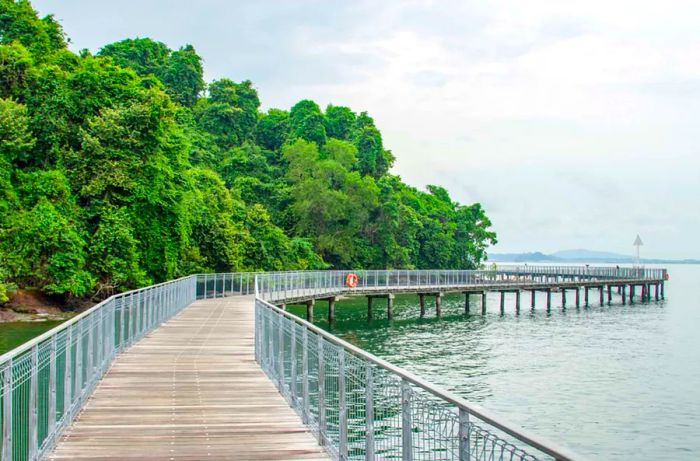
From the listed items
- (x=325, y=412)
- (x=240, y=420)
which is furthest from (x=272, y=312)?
(x=325, y=412)

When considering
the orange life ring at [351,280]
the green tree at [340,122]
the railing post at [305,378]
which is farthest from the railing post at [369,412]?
the green tree at [340,122]

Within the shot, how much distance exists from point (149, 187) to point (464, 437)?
37395 millimetres

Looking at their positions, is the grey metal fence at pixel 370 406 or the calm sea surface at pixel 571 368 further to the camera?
the calm sea surface at pixel 571 368

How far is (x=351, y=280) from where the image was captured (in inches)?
1927

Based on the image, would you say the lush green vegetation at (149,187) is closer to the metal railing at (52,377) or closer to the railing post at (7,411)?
the metal railing at (52,377)

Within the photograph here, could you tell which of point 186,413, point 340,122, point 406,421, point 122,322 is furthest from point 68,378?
point 340,122

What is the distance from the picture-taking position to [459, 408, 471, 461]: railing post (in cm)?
520

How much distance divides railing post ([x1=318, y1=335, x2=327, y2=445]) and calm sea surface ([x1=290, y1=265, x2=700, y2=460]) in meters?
9.92

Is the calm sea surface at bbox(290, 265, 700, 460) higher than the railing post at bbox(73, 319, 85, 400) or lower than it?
lower

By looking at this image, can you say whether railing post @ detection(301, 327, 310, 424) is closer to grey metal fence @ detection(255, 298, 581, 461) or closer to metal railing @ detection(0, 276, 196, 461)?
grey metal fence @ detection(255, 298, 581, 461)

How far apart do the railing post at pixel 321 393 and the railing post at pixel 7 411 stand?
3.59 meters

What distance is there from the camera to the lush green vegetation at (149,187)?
39094 mm

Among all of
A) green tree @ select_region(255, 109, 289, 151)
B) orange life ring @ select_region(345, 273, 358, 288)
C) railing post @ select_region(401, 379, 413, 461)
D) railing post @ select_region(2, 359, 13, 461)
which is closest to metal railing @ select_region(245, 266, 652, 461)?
railing post @ select_region(401, 379, 413, 461)

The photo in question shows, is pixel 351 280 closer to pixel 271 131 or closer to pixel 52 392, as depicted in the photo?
pixel 52 392
